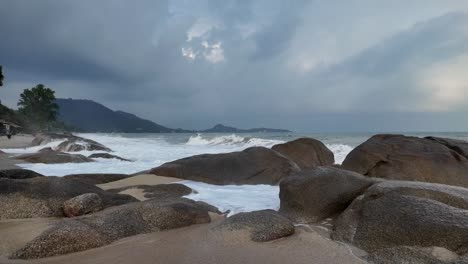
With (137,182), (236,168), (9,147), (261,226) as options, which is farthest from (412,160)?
(9,147)

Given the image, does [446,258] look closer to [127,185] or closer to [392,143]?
[392,143]

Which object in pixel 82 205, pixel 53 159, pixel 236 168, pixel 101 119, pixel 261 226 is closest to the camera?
pixel 261 226

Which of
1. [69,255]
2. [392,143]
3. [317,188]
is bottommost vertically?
[69,255]

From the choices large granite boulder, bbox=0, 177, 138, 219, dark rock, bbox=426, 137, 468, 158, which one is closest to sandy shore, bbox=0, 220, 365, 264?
large granite boulder, bbox=0, 177, 138, 219

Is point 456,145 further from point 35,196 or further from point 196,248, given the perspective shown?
point 35,196

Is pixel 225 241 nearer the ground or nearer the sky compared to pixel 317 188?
nearer the ground

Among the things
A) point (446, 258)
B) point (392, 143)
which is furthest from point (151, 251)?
point (392, 143)

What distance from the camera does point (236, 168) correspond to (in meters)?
10.2

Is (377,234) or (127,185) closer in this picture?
(377,234)

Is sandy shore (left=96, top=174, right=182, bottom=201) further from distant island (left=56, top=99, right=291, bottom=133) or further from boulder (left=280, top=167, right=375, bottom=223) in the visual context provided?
distant island (left=56, top=99, right=291, bottom=133)

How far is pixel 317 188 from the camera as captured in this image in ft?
20.2

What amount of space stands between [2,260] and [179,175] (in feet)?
21.6

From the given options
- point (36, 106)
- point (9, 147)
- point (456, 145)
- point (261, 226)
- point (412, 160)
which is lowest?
point (261, 226)

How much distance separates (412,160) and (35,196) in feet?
27.0
